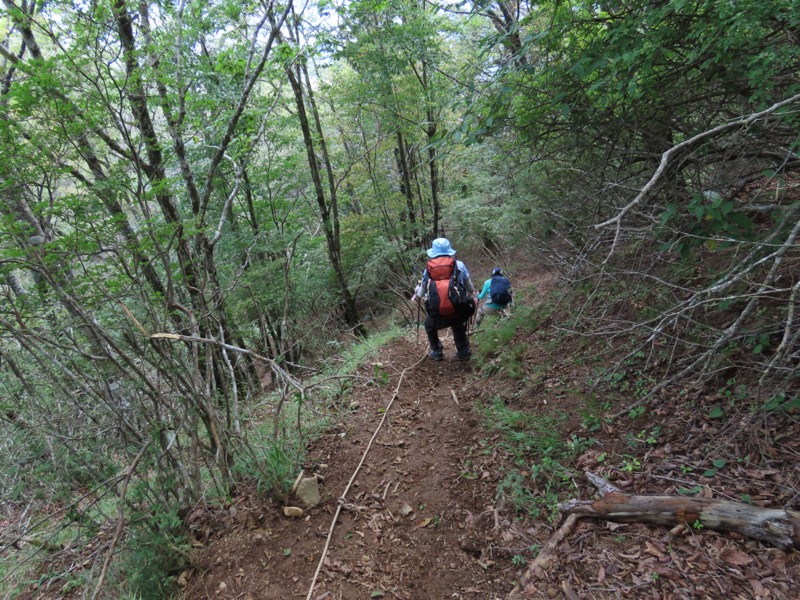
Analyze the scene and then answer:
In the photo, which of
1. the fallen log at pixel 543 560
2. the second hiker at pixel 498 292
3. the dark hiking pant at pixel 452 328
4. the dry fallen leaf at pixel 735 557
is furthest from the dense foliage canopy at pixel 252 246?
the dark hiking pant at pixel 452 328

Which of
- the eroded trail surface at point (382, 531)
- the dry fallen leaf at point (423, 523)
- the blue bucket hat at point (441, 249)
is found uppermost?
the blue bucket hat at point (441, 249)

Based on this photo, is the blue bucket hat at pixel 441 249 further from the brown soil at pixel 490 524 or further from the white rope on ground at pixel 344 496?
→ the brown soil at pixel 490 524

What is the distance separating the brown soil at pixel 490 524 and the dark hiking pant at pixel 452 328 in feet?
4.67

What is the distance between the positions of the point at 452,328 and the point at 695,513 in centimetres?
351

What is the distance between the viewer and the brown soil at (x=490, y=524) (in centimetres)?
203

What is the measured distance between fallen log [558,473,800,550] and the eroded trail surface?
700 millimetres

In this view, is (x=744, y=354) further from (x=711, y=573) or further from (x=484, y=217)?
(x=484, y=217)

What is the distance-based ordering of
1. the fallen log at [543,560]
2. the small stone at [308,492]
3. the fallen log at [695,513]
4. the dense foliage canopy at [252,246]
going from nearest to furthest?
the fallen log at [695,513] → the fallen log at [543,560] → the dense foliage canopy at [252,246] → the small stone at [308,492]

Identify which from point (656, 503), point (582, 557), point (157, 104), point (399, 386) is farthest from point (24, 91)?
point (656, 503)

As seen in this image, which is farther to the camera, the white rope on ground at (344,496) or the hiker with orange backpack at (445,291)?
the hiker with orange backpack at (445,291)

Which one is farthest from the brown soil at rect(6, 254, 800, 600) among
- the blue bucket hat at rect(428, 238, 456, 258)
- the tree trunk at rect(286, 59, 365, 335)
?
the tree trunk at rect(286, 59, 365, 335)

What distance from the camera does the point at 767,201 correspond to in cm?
295

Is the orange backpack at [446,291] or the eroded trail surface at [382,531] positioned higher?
the orange backpack at [446,291]

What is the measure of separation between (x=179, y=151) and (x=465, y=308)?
13.4ft
